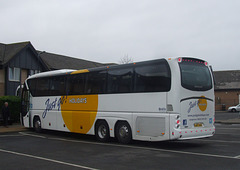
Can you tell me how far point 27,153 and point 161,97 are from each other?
17.4 feet

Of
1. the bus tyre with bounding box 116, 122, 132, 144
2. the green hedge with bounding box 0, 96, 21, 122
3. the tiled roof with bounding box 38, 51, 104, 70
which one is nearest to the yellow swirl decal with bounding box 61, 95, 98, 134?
the bus tyre with bounding box 116, 122, 132, 144

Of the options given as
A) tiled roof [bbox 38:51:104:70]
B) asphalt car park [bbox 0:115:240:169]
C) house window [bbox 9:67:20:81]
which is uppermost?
tiled roof [bbox 38:51:104:70]

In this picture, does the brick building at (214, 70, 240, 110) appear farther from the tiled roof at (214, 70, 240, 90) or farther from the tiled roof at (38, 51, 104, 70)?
the tiled roof at (38, 51, 104, 70)

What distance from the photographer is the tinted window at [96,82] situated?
14.5 m

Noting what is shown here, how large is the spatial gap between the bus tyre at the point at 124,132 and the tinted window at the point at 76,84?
3071 millimetres

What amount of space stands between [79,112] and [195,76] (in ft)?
20.7

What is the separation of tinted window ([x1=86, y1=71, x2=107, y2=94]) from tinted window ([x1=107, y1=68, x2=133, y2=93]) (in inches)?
16.9

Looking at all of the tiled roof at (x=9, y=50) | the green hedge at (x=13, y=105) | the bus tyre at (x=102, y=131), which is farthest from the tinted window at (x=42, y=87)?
the tiled roof at (x=9, y=50)

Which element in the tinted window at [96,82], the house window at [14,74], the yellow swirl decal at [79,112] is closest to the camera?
the tinted window at [96,82]

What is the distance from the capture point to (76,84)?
16.1 meters

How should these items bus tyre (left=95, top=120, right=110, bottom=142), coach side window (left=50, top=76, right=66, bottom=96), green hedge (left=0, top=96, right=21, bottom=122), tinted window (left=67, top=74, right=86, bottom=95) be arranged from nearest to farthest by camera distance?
1. bus tyre (left=95, top=120, right=110, bottom=142)
2. tinted window (left=67, top=74, right=86, bottom=95)
3. coach side window (left=50, top=76, right=66, bottom=96)
4. green hedge (left=0, top=96, right=21, bottom=122)

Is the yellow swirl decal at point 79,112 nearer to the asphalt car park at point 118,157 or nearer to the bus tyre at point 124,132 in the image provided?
the bus tyre at point 124,132

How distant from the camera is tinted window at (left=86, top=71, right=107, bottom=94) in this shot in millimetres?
14484

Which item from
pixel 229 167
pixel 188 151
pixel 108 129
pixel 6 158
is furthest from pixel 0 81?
pixel 229 167
